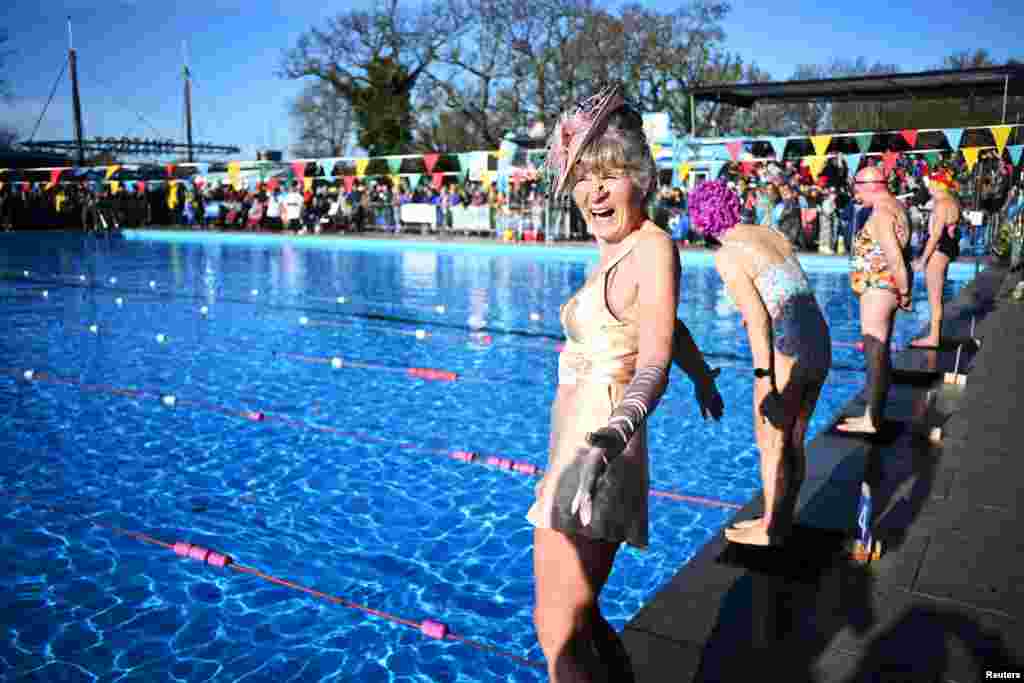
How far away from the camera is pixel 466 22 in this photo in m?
32.9

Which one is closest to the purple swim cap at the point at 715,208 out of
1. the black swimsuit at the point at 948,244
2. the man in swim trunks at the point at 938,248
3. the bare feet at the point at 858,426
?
the bare feet at the point at 858,426

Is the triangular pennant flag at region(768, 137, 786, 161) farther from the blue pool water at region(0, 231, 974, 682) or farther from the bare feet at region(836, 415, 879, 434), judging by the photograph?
the bare feet at region(836, 415, 879, 434)

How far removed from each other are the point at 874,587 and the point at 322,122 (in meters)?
40.1

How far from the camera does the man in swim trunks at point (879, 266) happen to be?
14.7 ft

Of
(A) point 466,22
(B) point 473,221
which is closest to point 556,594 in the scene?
(B) point 473,221

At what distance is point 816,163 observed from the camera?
59.9 ft

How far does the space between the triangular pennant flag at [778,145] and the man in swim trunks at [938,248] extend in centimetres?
1002

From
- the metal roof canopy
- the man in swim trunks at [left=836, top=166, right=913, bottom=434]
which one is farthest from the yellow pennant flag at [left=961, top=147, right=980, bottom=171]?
the man in swim trunks at [left=836, top=166, right=913, bottom=434]

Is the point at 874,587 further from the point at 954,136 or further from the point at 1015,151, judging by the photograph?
the point at 954,136

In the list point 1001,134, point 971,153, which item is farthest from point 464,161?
point 1001,134

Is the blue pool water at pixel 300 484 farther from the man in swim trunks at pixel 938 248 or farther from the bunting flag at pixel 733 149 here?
the bunting flag at pixel 733 149

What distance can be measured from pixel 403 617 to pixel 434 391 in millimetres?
4049

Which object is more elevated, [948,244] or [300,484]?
[948,244]

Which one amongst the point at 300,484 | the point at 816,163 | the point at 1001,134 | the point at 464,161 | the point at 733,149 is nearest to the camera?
the point at 300,484
